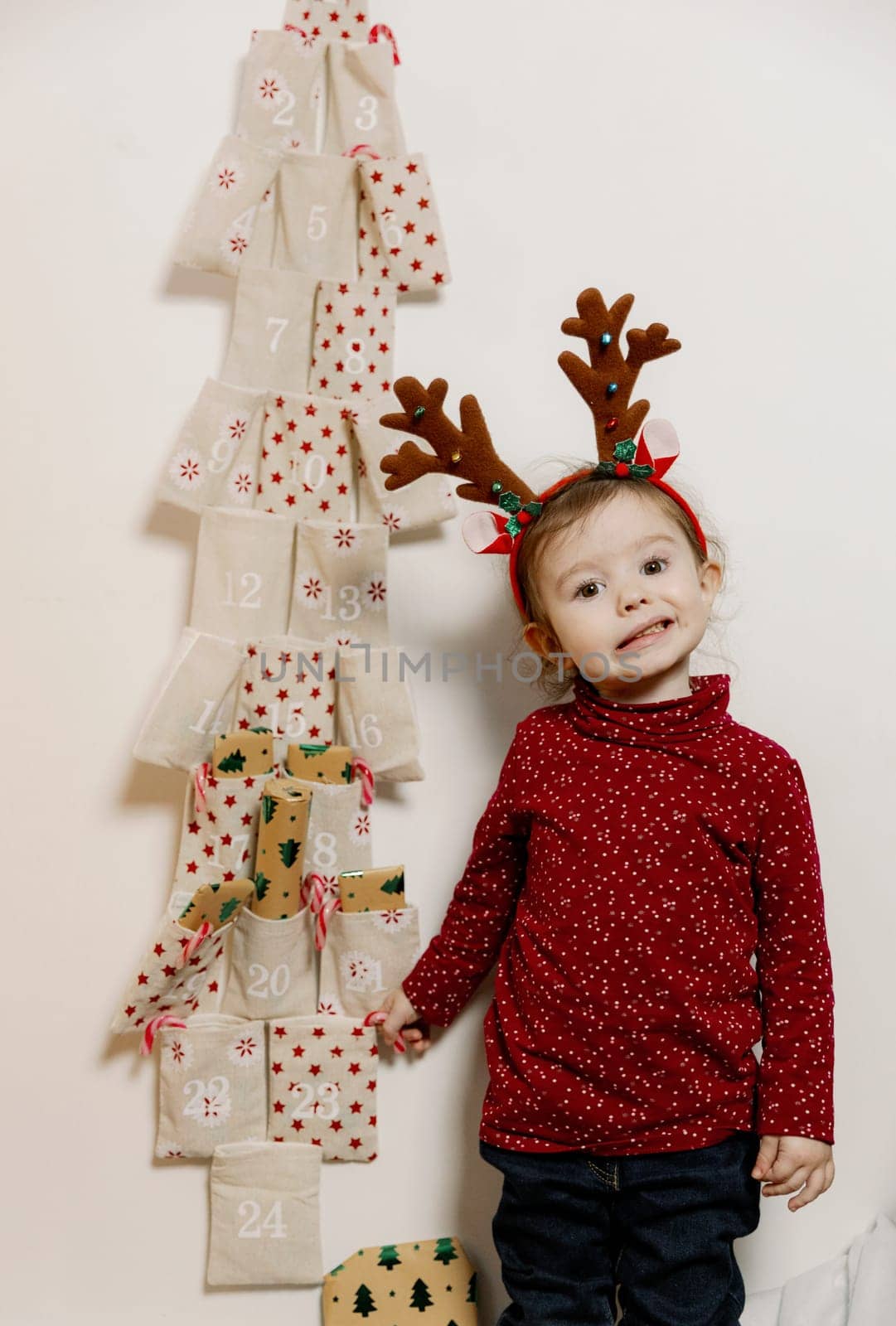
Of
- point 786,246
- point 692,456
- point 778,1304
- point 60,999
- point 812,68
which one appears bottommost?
point 778,1304

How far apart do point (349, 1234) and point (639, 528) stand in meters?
0.76

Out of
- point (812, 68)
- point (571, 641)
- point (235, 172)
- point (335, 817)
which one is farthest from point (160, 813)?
point (812, 68)

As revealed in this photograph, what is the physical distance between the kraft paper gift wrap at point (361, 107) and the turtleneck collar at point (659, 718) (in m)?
0.61

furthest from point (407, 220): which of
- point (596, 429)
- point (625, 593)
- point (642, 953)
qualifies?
point (642, 953)

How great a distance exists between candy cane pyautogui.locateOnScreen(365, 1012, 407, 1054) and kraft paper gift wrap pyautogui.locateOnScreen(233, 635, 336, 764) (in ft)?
0.87

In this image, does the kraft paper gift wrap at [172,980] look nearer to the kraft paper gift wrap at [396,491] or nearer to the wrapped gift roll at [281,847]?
the wrapped gift roll at [281,847]

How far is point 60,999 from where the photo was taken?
1.14 meters

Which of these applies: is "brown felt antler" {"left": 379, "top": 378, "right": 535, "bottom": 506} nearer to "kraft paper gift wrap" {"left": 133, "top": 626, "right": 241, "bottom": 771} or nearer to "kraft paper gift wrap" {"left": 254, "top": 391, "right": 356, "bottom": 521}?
"kraft paper gift wrap" {"left": 254, "top": 391, "right": 356, "bottom": 521}

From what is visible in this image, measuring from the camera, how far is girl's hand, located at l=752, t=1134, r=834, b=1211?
93 centimetres

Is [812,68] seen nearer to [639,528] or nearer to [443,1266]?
[639,528]

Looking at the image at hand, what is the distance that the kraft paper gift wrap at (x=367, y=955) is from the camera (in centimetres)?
111

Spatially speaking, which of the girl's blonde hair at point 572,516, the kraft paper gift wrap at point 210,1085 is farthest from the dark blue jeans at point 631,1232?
the girl's blonde hair at point 572,516

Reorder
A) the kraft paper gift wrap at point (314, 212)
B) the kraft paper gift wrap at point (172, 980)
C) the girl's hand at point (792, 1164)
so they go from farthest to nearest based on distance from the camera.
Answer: the kraft paper gift wrap at point (314, 212), the kraft paper gift wrap at point (172, 980), the girl's hand at point (792, 1164)

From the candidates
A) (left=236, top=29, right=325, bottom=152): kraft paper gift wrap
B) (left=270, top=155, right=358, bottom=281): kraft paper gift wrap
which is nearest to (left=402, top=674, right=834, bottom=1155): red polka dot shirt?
(left=270, top=155, right=358, bottom=281): kraft paper gift wrap
